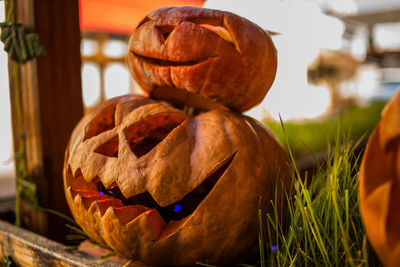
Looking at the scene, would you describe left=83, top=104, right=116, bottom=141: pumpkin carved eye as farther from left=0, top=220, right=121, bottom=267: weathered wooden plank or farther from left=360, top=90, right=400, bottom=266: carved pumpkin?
left=360, top=90, right=400, bottom=266: carved pumpkin

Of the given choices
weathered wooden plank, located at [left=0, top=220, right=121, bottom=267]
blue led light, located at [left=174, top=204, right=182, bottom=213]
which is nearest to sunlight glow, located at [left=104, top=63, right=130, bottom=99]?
weathered wooden plank, located at [left=0, top=220, right=121, bottom=267]

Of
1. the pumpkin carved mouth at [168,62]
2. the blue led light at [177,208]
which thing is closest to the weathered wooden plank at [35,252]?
the blue led light at [177,208]

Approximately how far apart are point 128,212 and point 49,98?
636mm

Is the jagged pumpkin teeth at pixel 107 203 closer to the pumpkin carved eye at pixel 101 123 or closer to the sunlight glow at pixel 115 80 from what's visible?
the pumpkin carved eye at pixel 101 123

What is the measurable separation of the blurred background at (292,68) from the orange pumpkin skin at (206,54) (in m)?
0.23

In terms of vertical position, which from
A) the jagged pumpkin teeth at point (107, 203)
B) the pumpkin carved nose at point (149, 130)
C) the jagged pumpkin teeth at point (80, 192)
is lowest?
the jagged pumpkin teeth at point (80, 192)

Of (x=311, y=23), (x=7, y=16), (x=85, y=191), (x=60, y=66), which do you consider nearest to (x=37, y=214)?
(x=85, y=191)

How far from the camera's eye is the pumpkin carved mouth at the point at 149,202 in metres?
0.90

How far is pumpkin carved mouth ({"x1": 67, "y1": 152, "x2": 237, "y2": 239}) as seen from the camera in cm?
90

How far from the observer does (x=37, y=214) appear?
4.41 ft

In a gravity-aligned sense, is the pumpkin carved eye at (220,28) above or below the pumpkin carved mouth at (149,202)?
above

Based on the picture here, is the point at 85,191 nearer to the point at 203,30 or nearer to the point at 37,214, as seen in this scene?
the point at 37,214

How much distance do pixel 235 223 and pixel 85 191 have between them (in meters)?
0.42

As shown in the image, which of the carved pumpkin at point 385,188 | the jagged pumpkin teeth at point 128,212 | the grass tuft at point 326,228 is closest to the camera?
the carved pumpkin at point 385,188
